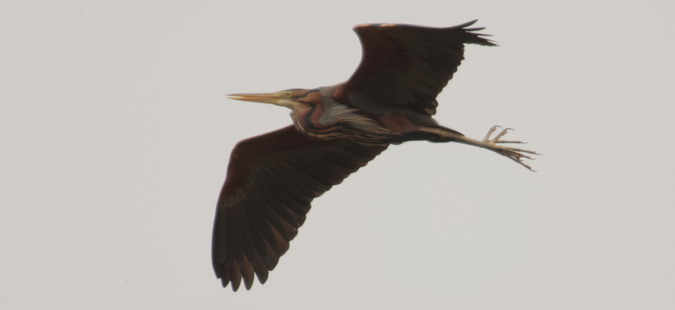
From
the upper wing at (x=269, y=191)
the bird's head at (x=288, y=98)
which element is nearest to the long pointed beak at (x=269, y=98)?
the bird's head at (x=288, y=98)

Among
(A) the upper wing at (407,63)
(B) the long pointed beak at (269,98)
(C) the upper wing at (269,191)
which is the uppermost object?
(A) the upper wing at (407,63)

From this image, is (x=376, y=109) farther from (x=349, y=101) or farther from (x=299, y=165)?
(x=299, y=165)

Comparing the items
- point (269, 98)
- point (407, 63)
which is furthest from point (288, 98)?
point (407, 63)

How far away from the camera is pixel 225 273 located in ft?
42.3

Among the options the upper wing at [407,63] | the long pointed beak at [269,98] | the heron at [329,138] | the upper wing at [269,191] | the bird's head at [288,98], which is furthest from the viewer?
the upper wing at [269,191]

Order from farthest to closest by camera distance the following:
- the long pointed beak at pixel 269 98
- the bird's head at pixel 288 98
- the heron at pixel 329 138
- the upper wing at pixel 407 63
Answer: the long pointed beak at pixel 269 98, the bird's head at pixel 288 98, the heron at pixel 329 138, the upper wing at pixel 407 63

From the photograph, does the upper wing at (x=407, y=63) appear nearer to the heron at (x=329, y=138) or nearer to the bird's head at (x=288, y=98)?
the heron at (x=329, y=138)

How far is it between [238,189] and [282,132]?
989 mm

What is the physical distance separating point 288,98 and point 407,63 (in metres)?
1.26

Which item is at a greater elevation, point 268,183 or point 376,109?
point 376,109

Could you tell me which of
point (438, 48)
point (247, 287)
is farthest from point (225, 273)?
point (438, 48)

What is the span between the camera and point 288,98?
1151 centimetres

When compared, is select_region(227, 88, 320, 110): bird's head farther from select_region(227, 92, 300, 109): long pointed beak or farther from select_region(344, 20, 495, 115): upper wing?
select_region(344, 20, 495, 115): upper wing

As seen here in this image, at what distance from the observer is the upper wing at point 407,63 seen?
34.1 ft
